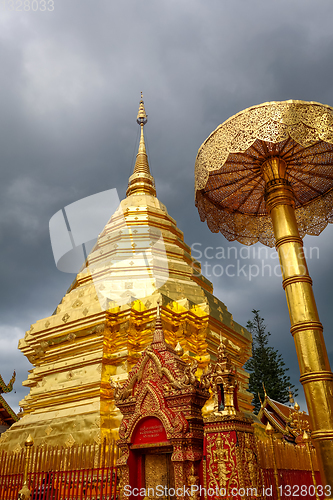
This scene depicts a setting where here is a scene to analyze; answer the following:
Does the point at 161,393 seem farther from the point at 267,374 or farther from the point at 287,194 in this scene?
the point at 267,374

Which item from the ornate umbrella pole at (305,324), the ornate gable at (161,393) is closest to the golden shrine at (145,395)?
the ornate gable at (161,393)

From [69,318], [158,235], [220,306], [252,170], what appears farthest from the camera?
[158,235]

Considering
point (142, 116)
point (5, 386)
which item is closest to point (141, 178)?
point (142, 116)

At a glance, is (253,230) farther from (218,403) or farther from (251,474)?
(251,474)

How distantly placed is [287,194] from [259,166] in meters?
0.98

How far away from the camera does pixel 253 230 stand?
30.8 feet

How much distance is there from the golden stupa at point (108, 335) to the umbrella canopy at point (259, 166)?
230cm

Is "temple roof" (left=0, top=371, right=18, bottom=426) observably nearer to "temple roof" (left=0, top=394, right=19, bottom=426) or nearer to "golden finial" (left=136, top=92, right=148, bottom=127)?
"temple roof" (left=0, top=394, right=19, bottom=426)

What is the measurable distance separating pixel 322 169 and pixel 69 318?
6.77 m

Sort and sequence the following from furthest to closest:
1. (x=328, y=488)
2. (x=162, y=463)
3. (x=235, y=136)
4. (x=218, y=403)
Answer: (x=235, y=136), (x=162, y=463), (x=218, y=403), (x=328, y=488)

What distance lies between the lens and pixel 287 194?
6.88m

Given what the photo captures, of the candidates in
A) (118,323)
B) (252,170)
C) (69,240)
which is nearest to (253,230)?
(252,170)

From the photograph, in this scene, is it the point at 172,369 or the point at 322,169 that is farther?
the point at 322,169

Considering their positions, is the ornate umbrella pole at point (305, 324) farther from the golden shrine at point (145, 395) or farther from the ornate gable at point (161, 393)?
the ornate gable at point (161, 393)
